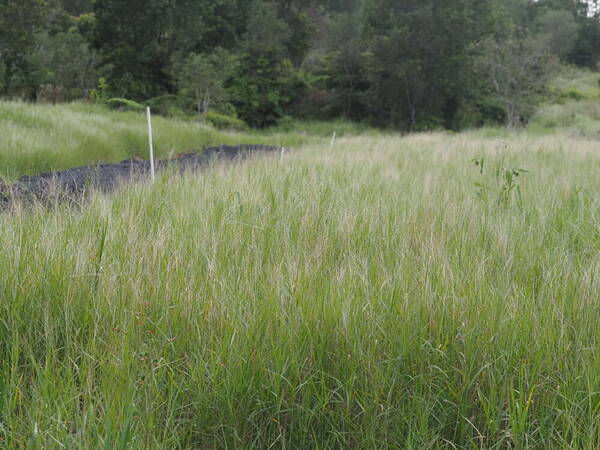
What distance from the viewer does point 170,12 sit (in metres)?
23.5

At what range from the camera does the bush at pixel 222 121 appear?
20.2 m

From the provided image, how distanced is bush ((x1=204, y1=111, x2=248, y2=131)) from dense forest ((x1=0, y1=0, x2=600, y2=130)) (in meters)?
0.52

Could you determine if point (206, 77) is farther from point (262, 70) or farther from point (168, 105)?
point (262, 70)

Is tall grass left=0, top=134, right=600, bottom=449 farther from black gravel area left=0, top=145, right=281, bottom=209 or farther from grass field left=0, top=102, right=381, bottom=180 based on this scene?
grass field left=0, top=102, right=381, bottom=180

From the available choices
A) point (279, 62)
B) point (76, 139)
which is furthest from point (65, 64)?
point (76, 139)

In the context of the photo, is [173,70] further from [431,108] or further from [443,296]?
[443,296]

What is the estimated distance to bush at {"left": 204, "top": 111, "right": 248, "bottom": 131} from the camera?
2020 cm

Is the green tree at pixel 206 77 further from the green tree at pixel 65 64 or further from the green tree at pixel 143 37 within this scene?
the green tree at pixel 65 64

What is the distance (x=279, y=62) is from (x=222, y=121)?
262 inches

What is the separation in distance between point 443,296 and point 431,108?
23.3 metres

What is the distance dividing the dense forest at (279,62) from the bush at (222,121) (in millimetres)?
518

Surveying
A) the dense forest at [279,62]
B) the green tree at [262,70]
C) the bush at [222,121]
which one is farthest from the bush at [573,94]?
the bush at [222,121]

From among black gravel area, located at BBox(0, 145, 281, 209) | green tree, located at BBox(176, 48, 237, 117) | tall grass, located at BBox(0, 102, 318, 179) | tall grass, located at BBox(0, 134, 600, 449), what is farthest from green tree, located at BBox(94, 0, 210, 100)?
tall grass, located at BBox(0, 134, 600, 449)

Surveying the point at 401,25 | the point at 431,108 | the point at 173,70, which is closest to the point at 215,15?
the point at 173,70
